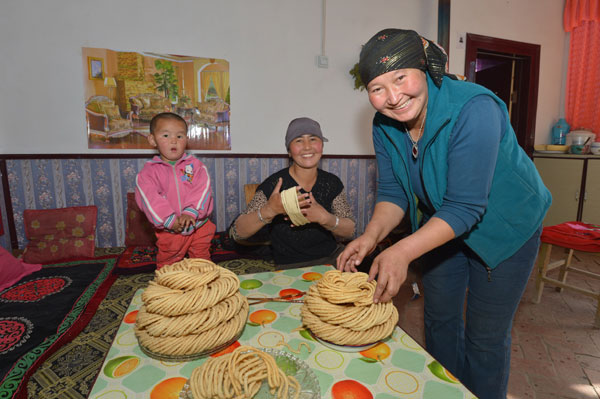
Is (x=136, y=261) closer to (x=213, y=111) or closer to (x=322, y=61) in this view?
(x=213, y=111)

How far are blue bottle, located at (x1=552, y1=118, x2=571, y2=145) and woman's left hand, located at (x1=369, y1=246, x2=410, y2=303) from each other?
506 cm

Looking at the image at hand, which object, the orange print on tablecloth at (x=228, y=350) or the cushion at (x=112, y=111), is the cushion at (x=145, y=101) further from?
the orange print on tablecloth at (x=228, y=350)

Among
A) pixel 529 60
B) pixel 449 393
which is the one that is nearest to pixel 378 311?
pixel 449 393

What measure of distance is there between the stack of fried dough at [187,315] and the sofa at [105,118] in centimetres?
253

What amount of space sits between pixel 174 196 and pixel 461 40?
3930 mm

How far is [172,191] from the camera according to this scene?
7.22ft

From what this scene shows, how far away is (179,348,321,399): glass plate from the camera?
67cm

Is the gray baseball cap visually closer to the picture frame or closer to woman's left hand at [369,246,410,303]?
woman's left hand at [369,246,410,303]

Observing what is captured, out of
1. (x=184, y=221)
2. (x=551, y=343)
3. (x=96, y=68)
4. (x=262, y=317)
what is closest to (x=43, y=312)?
(x=184, y=221)

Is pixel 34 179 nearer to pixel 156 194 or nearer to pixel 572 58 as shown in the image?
pixel 156 194

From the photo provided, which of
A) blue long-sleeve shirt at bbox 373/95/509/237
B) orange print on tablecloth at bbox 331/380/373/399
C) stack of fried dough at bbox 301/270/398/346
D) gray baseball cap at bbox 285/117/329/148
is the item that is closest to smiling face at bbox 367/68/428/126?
blue long-sleeve shirt at bbox 373/95/509/237

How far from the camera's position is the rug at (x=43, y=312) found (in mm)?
1351

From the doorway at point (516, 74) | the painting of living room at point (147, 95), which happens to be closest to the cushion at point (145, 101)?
the painting of living room at point (147, 95)

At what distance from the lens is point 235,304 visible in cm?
88
